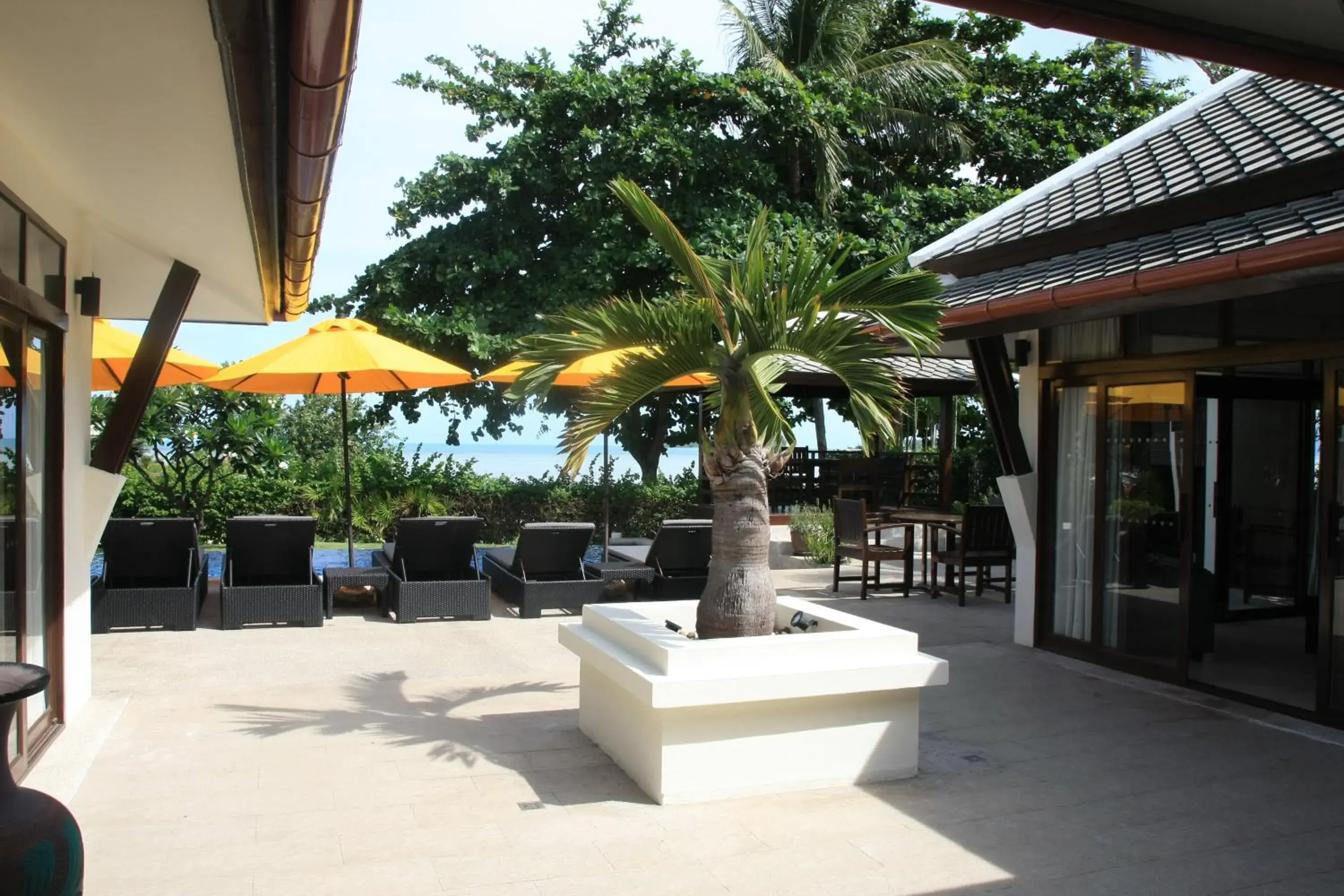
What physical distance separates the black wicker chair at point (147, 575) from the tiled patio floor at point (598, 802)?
1.23 meters

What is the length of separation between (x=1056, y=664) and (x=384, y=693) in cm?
477

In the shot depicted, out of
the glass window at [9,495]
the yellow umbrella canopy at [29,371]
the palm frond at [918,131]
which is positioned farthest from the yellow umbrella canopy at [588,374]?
the palm frond at [918,131]

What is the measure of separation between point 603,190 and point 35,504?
13065mm

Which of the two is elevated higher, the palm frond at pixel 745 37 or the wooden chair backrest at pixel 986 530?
the palm frond at pixel 745 37

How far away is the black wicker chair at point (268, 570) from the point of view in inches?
343

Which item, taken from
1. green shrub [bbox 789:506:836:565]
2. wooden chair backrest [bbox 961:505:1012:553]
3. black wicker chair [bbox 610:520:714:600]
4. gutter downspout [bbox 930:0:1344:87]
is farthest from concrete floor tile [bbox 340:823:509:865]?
green shrub [bbox 789:506:836:565]

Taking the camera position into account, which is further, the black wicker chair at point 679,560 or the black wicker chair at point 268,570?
the black wicker chair at point 679,560

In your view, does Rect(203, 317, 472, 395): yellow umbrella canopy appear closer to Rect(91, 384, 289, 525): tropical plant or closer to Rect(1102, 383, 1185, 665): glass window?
Rect(91, 384, 289, 525): tropical plant

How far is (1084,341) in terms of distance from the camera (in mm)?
7945

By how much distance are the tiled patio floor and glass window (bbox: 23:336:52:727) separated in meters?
0.52

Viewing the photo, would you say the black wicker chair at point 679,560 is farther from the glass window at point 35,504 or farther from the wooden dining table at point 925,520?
the glass window at point 35,504

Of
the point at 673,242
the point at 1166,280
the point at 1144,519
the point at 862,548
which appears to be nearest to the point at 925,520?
the point at 862,548

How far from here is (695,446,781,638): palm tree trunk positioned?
5383 millimetres

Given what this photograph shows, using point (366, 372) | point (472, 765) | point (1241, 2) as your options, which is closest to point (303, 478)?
point (366, 372)
